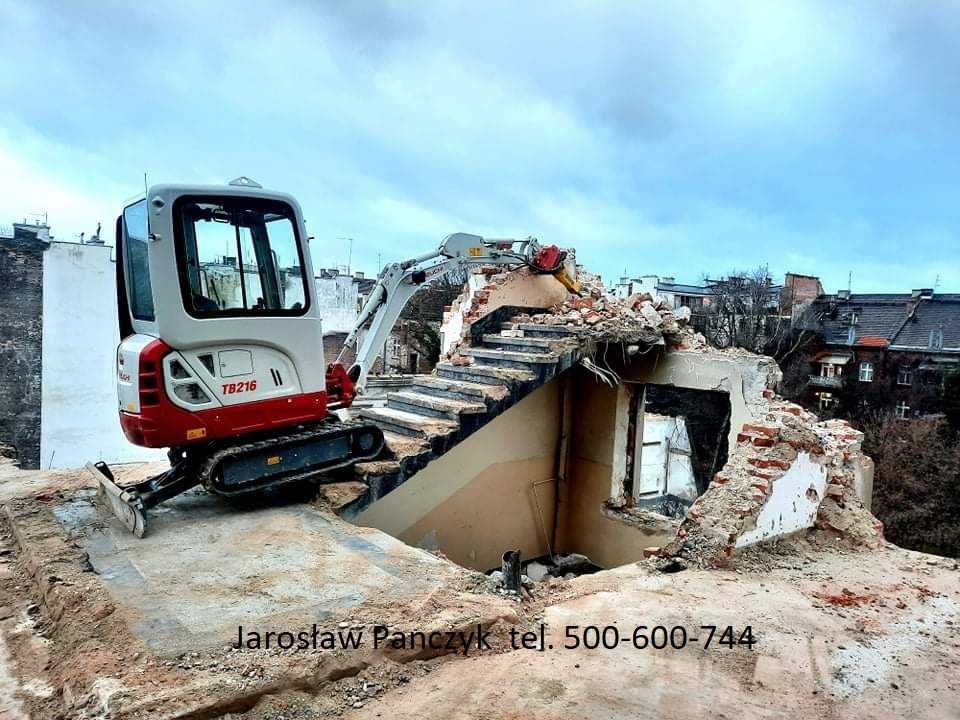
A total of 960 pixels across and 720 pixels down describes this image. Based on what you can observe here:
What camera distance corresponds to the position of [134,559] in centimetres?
427

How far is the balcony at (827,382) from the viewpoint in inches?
1088

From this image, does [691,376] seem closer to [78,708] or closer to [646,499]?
[78,708]

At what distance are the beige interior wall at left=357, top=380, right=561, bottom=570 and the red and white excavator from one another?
200 cm

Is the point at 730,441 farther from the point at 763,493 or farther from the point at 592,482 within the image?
Result: the point at 592,482

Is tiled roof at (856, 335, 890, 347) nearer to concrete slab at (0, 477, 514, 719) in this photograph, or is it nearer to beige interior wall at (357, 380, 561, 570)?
beige interior wall at (357, 380, 561, 570)

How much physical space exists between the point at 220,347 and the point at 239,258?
70cm

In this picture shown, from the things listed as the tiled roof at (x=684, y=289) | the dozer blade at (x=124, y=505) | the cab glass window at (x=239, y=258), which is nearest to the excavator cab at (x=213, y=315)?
the cab glass window at (x=239, y=258)

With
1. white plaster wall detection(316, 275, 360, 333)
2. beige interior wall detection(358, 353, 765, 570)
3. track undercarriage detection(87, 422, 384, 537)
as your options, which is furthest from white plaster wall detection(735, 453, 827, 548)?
white plaster wall detection(316, 275, 360, 333)

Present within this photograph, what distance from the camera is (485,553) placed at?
28.5 ft

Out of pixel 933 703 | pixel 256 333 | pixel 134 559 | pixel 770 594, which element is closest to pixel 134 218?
pixel 256 333

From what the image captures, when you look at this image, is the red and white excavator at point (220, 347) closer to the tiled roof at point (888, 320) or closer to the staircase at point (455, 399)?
the staircase at point (455, 399)

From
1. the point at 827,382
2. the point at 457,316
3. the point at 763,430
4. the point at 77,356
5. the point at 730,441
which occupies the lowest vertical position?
the point at 827,382

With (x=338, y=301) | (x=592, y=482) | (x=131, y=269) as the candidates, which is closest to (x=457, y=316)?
(x=592, y=482)

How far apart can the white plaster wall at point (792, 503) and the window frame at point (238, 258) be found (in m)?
3.95
